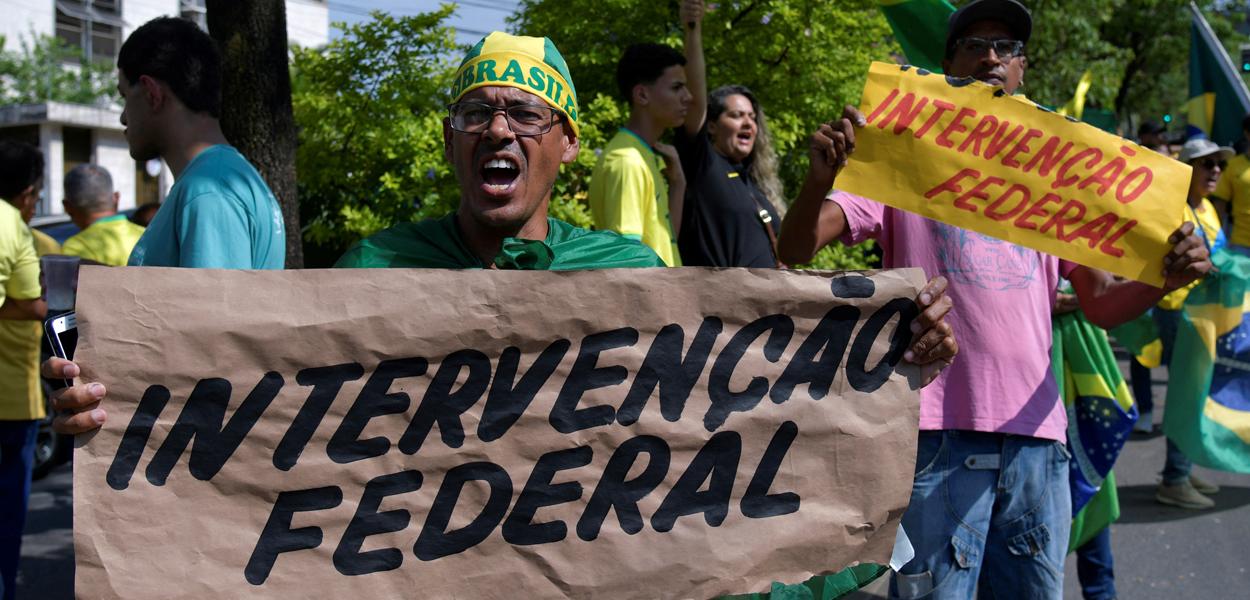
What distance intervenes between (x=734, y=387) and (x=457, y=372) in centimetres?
52

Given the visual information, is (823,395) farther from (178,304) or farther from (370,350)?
(178,304)

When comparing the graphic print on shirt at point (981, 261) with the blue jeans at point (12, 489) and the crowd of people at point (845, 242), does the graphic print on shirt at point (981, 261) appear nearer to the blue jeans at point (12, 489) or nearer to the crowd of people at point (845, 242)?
the crowd of people at point (845, 242)

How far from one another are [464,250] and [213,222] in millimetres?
832

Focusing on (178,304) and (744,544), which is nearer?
(178,304)

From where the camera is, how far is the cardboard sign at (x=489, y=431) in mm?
1841

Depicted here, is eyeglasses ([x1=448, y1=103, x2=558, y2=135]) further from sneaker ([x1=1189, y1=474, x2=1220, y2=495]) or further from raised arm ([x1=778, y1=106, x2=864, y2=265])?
sneaker ([x1=1189, y1=474, x2=1220, y2=495])

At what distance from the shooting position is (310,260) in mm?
7301

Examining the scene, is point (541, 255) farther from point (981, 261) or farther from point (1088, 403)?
point (1088, 403)

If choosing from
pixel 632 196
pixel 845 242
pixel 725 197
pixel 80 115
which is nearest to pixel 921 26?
pixel 845 242

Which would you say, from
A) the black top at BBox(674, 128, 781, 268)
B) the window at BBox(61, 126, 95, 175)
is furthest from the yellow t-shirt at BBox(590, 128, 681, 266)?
the window at BBox(61, 126, 95, 175)

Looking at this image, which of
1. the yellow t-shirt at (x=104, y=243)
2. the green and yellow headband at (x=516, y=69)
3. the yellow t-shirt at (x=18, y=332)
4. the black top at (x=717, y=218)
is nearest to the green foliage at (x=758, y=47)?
the black top at (x=717, y=218)

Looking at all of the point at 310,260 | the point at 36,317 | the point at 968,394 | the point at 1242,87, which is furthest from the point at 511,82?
the point at 310,260

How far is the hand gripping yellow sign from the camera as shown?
2.60m

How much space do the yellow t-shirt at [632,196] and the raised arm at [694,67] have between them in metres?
0.58
